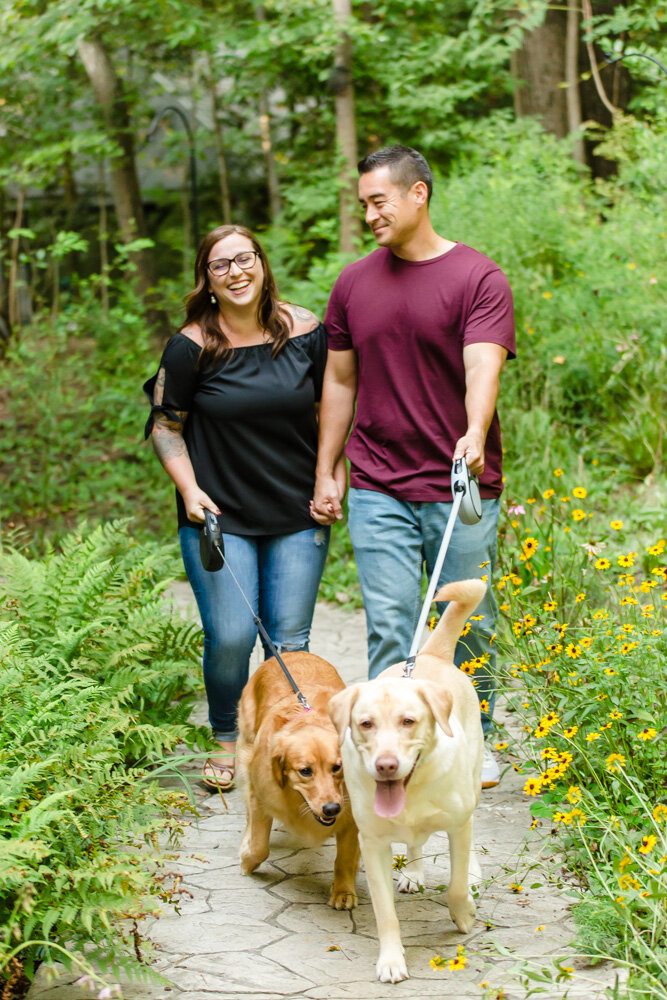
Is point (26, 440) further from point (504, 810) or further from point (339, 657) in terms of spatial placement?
point (504, 810)

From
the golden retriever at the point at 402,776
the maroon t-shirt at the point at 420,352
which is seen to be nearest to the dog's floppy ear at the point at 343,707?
the golden retriever at the point at 402,776

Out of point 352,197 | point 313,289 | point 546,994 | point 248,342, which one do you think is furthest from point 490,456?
point 352,197

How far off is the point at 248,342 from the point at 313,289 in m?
5.25

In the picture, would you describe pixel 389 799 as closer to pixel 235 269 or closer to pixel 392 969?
pixel 392 969

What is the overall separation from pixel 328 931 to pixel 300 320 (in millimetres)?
2500

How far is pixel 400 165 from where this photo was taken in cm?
402

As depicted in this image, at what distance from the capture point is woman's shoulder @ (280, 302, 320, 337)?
4.50m

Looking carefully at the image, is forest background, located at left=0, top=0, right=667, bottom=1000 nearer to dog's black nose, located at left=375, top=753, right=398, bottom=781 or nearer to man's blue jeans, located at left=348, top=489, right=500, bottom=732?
man's blue jeans, located at left=348, top=489, right=500, bottom=732

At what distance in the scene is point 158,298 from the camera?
14.9 meters

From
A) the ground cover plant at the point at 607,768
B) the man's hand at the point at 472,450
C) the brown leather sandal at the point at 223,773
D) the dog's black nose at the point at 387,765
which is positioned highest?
the man's hand at the point at 472,450

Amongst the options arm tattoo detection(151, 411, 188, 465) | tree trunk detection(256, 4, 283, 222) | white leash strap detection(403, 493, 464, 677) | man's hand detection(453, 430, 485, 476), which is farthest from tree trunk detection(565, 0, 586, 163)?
white leash strap detection(403, 493, 464, 677)

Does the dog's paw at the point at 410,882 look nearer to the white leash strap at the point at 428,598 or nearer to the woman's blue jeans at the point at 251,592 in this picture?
the white leash strap at the point at 428,598

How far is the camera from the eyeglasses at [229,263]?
4.23 m

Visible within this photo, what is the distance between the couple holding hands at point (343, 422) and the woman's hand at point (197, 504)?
10 mm
